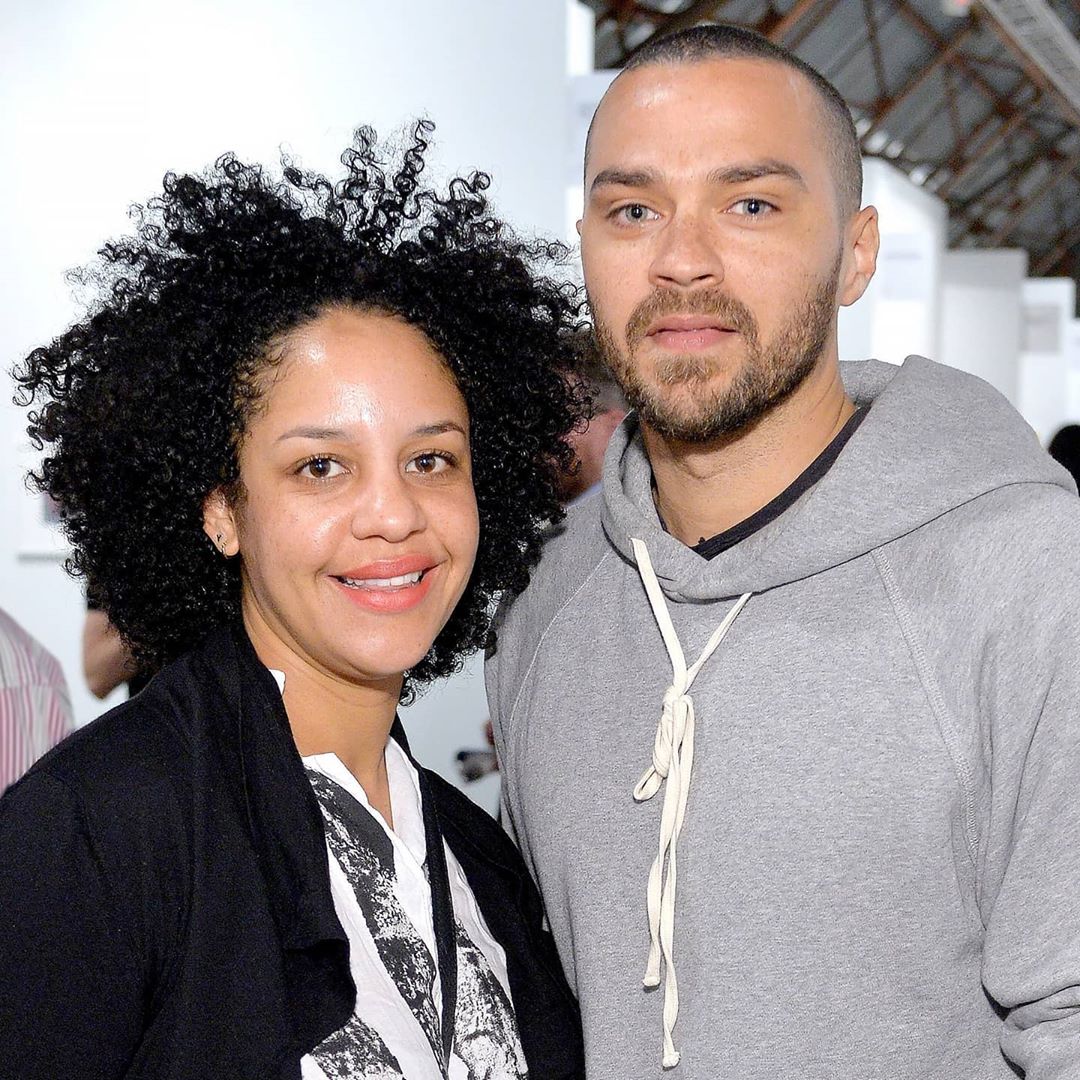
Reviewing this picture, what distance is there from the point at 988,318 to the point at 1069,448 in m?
9.48

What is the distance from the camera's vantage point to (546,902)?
1906mm

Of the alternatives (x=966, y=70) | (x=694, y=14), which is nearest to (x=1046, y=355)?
(x=966, y=70)

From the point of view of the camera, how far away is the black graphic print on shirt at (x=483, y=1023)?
1.65 metres

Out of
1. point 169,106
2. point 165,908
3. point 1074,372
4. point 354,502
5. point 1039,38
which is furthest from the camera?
point 1074,372

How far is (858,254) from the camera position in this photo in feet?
6.38

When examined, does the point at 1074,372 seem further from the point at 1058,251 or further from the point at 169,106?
the point at 169,106

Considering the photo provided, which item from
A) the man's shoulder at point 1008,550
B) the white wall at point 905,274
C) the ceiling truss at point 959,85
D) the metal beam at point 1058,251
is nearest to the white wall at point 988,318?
the ceiling truss at point 959,85

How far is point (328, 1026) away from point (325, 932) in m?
0.09

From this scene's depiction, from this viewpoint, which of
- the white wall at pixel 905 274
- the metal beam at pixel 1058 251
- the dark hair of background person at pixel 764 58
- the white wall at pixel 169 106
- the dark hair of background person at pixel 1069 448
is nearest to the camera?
the dark hair of background person at pixel 764 58

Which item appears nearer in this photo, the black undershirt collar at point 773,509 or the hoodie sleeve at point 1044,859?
the hoodie sleeve at point 1044,859

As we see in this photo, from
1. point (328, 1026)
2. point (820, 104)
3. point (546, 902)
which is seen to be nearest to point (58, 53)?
point (820, 104)

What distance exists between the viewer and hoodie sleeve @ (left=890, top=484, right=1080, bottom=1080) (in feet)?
4.83

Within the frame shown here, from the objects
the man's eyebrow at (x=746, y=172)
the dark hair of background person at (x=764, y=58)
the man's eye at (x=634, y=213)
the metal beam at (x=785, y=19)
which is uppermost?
the metal beam at (x=785, y=19)

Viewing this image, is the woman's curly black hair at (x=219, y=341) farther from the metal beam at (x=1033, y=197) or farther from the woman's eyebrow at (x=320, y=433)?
the metal beam at (x=1033, y=197)
